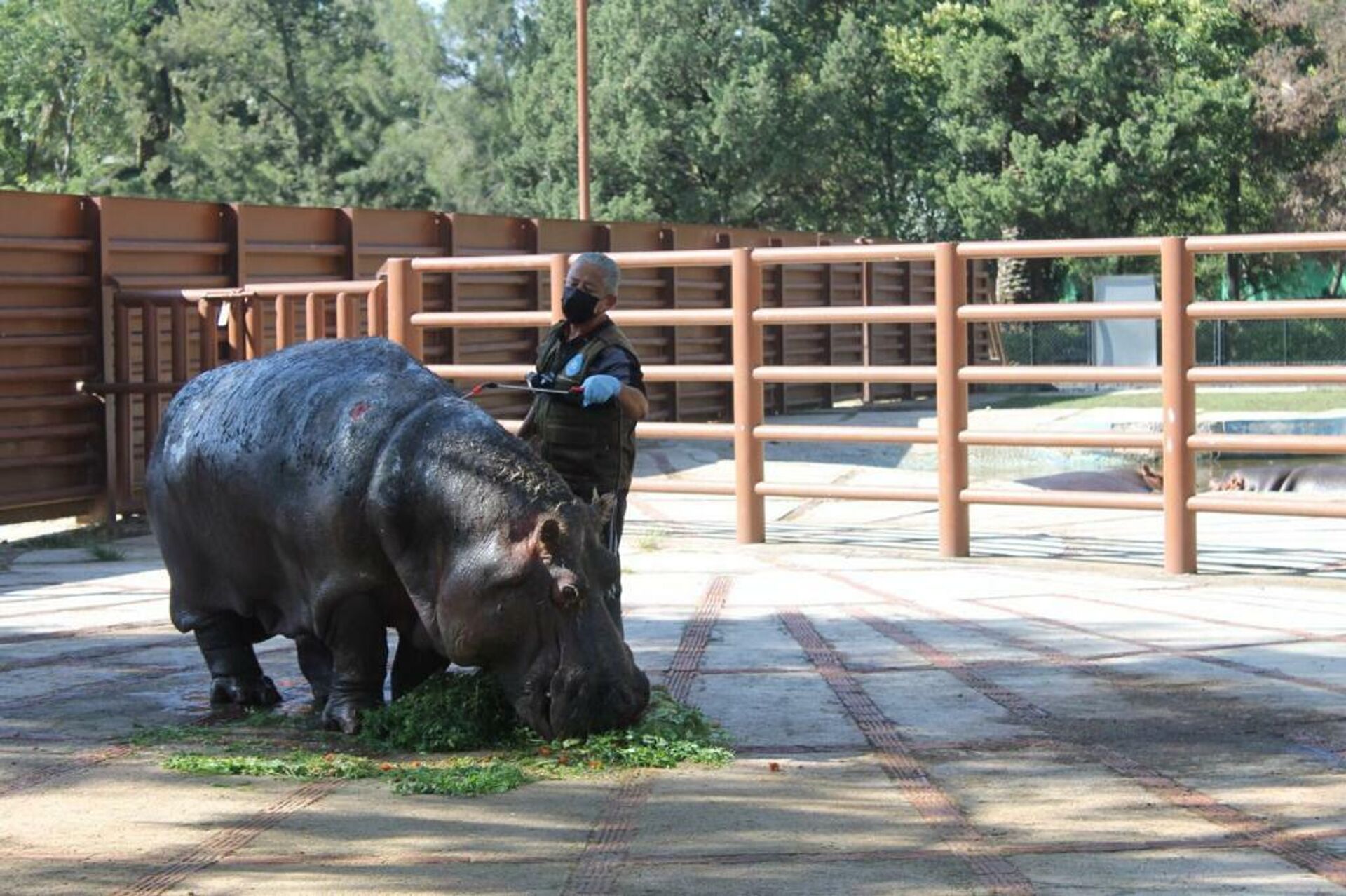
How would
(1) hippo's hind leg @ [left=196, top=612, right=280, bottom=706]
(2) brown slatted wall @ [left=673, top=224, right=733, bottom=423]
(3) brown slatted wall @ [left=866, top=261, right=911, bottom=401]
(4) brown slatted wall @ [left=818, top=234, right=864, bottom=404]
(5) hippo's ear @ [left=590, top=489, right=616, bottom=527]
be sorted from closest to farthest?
(5) hippo's ear @ [left=590, top=489, right=616, bottom=527]
(1) hippo's hind leg @ [left=196, top=612, right=280, bottom=706]
(2) brown slatted wall @ [left=673, top=224, right=733, bottom=423]
(4) brown slatted wall @ [left=818, top=234, right=864, bottom=404]
(3) brown slatted wall @ [left=866, top=261, right=911, bottom=401]

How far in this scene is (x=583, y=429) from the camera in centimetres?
676

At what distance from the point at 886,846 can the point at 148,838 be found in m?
1.86

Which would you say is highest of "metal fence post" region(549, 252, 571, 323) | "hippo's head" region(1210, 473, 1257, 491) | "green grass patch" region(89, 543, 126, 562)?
"metal fence post" region(549, 252, 571, 323)

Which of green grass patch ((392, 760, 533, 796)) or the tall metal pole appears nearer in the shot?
green grass patch ((392, 760, 533, 796))

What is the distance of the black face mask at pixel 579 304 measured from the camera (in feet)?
22.1

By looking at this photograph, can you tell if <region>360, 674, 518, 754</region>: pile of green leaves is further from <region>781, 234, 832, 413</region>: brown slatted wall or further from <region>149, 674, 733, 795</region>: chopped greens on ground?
<region>781, 234, 832, 413</region>: brown slatted wall

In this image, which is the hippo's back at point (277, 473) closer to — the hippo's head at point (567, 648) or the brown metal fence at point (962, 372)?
the hippo's head at point (567, 648)

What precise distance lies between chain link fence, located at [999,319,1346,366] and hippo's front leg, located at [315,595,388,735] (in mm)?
28430

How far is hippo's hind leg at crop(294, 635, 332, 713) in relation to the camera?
680 centimetres

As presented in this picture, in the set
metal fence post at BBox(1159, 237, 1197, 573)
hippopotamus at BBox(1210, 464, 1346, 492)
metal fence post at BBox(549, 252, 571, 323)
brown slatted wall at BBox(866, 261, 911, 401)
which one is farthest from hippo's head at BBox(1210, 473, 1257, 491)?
brown slatted wall at BBox(866, 261, 911, 401)

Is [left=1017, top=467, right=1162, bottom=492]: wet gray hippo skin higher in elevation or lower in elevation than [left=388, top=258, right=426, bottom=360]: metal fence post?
lower

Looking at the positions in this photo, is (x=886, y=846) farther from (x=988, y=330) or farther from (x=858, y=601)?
(x=988, y=330)

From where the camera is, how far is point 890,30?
43.1 meters

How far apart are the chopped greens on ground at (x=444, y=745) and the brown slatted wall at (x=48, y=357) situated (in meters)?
7.16
